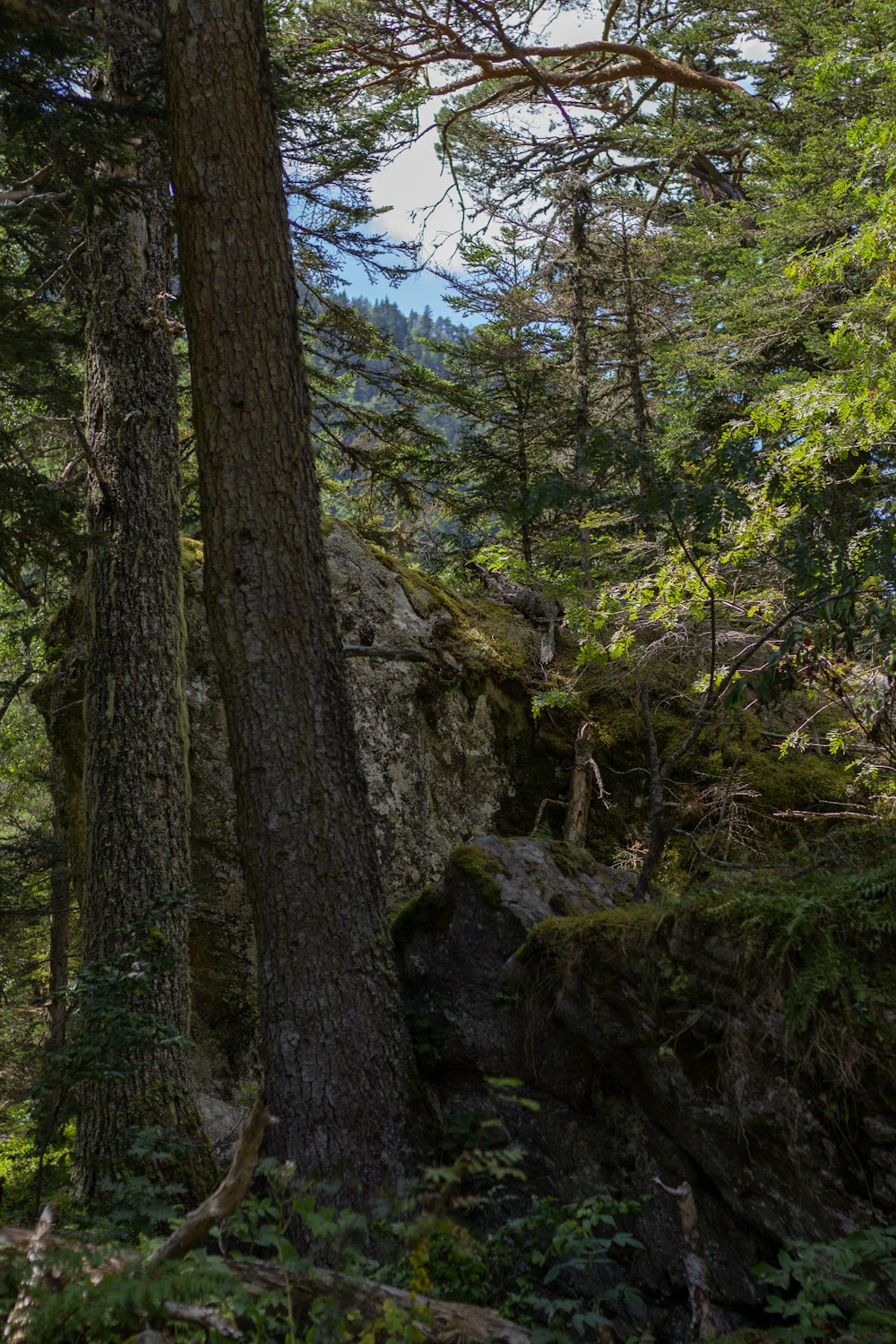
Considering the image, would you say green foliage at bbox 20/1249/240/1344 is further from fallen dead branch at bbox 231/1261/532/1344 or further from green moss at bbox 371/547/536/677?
green moss at bbox 371/547/536/677

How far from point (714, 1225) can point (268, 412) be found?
12.5ft

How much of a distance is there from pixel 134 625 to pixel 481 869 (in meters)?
2.79

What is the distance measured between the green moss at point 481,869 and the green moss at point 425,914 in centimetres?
18

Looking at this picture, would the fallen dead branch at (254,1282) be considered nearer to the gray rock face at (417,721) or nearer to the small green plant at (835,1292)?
the small green plant at (835,1292)

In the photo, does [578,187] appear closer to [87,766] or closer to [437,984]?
[87,766]

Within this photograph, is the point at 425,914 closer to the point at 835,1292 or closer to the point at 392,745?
the point at 392,745

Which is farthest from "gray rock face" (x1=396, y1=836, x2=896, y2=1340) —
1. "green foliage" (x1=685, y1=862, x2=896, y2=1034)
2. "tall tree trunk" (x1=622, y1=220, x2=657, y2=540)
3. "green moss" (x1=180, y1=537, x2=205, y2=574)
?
"tall tree trunk" (x1=622, y1=220, x2=657, y2=540)

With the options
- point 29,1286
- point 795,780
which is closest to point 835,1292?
point 29,1286

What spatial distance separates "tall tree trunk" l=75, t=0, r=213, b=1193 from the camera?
192 inches

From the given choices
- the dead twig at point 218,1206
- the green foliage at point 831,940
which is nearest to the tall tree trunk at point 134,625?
the dead twig at point 218,1206

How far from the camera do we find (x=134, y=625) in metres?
5.55

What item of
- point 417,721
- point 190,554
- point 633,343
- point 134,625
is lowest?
point 417,721

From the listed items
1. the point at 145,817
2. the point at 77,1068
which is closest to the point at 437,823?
the point at 145,817

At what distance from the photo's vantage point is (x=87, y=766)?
5.45 meters
